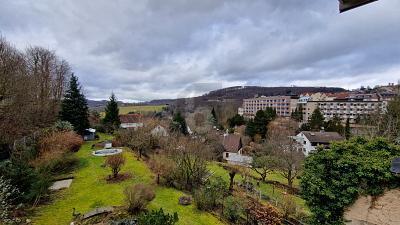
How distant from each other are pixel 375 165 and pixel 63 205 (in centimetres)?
1405

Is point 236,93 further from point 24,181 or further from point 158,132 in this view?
point 24,181

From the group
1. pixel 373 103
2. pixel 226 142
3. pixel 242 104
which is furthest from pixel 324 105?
pixel 226 142

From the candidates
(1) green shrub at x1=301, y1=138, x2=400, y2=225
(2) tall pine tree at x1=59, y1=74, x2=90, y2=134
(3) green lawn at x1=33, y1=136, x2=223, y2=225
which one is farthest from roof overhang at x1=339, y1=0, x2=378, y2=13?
(2) tall pine tree at x1=59, y1=74, x2=90, y2=134

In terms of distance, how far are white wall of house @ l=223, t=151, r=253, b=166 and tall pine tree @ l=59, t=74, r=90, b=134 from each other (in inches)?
807

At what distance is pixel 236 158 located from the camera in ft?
110

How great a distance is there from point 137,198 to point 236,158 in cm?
2381

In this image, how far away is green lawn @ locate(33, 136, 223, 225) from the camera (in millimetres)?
10849

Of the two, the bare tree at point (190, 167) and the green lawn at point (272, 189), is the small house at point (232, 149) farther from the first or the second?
the bare tree at point (190, 167)

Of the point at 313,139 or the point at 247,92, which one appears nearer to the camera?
the point at 313,139

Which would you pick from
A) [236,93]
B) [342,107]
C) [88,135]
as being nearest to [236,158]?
[88,135]

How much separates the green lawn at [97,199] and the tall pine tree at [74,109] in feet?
46.0

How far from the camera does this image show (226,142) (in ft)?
119

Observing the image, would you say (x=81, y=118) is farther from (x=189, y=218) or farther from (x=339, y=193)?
(x=339, y=193)

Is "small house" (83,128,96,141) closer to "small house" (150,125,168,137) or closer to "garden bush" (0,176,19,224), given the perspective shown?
"small house" (150,125,168,137)
